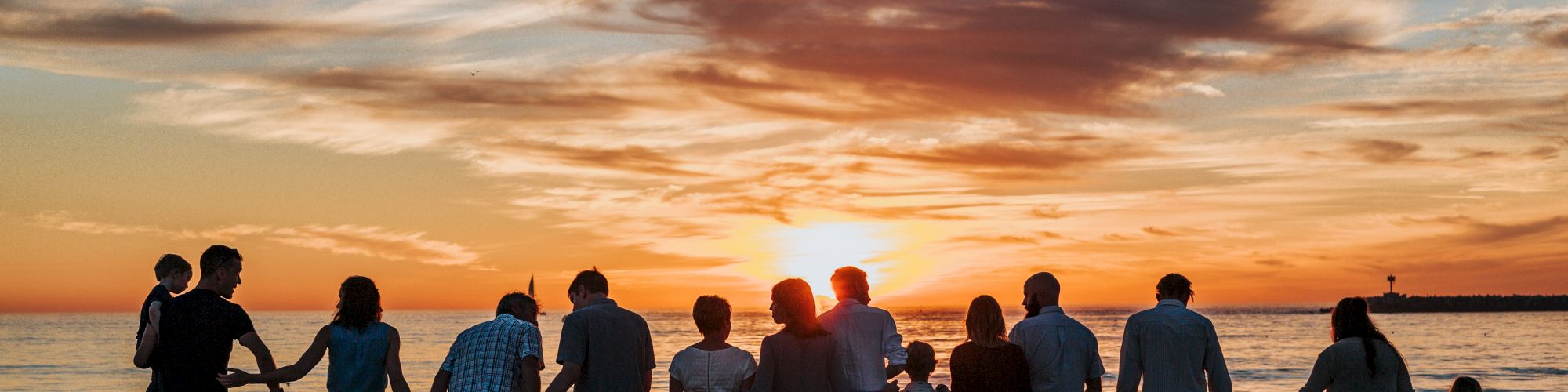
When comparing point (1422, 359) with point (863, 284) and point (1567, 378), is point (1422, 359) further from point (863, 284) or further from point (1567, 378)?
point (863, 284)

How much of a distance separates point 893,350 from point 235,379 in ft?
12.2

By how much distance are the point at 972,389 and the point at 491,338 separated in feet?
9.26

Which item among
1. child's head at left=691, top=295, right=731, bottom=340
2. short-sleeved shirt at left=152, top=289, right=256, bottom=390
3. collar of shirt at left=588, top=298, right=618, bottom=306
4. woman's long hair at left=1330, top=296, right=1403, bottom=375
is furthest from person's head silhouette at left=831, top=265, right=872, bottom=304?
short-sleeved shirt at left=152, top=289, right=256, bottom=390

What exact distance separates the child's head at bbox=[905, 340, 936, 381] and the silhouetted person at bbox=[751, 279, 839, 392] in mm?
499

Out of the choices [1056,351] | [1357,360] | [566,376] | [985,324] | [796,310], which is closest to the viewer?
[985,324]

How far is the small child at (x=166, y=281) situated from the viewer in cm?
678

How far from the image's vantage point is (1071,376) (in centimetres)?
696

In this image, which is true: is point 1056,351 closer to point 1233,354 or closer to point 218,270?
point 218,270

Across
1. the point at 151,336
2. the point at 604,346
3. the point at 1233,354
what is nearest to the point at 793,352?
the point at 604,346

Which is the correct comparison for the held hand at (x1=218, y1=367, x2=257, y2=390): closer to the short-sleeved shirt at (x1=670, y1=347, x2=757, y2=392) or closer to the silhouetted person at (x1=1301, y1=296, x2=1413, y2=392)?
the short-sleeved shirt at (x1=670, y1=347, x2=757, y2=392)

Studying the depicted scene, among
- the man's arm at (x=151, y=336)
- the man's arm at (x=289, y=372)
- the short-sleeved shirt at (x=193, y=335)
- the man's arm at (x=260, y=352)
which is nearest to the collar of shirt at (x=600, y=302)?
the man's arm at (x=289, y=372)

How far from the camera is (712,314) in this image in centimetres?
676

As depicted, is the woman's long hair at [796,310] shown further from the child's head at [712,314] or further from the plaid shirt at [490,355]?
the plaid shirt at [490,355]

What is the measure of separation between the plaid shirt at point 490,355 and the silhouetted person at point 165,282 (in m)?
1.54
